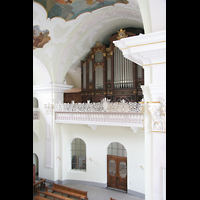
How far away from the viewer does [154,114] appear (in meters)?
3.96

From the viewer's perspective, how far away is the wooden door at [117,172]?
1082 centimetres

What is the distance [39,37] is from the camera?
33.0 ft

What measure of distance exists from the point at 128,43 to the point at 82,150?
10.5 meters

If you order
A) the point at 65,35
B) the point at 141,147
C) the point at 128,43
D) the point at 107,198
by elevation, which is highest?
the point at 65,35

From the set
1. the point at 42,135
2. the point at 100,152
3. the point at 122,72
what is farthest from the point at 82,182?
the point at 122,72

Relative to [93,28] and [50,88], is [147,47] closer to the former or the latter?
[93,28]

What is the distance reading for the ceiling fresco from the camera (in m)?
8.63

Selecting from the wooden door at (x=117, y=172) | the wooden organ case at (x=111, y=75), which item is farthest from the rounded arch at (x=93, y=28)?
the wooden door at (x=117, y=172)

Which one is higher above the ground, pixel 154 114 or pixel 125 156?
pixel 154 114

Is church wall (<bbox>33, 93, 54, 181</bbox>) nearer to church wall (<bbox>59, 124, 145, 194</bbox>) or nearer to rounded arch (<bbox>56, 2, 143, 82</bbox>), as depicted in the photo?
church wall (<bbox>59, 124, 145, 194</bbox>)

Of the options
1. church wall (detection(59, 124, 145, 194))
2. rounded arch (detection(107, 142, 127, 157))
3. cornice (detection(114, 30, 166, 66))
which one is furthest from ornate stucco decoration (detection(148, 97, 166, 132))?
rounded arch (detection(107, 142, 127, 157))
